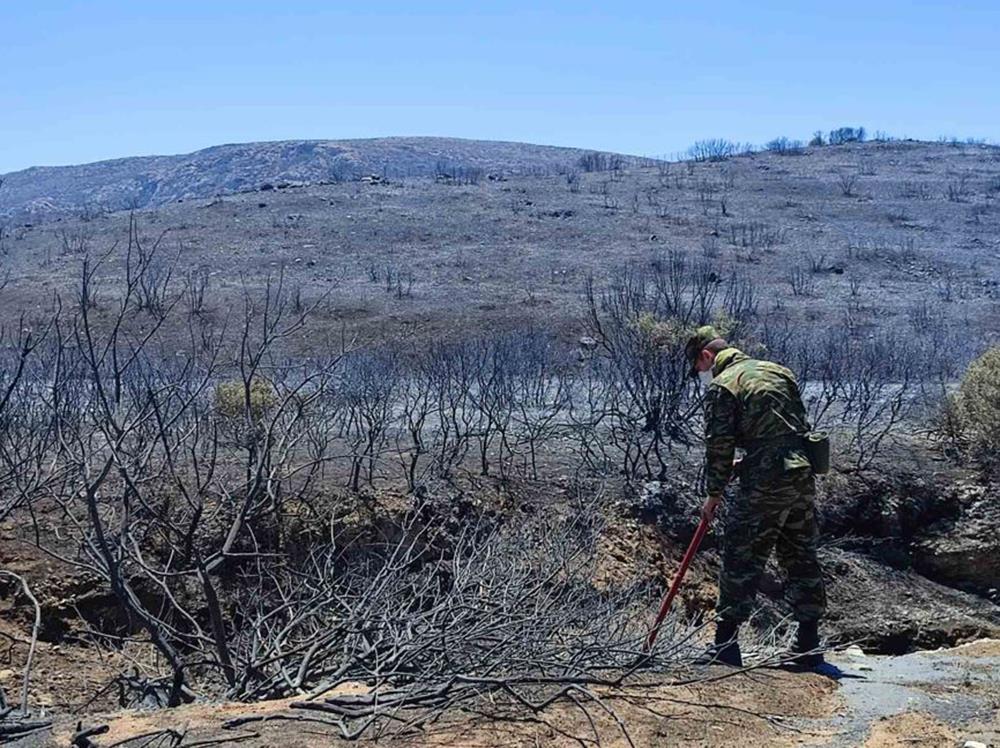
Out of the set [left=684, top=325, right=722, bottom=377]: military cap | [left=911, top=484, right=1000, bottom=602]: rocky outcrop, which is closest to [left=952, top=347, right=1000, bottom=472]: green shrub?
[left=911, top=484, right=1000, bottom=602]: rocky outcrop

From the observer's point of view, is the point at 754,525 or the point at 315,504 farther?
the point at 315,504

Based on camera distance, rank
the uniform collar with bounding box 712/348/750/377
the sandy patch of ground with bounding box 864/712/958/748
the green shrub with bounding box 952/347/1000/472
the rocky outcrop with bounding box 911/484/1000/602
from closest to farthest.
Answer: the sandy patch of ground with bounding box 864/712/958/748, the uniform collar with bounding box 712/348/750/377, the rocky outcrop with bounding box 911/484/1000/602, the green shrub with bounding box 952/347/1000/472

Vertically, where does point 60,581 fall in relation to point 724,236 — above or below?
below

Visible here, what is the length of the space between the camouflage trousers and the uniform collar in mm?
697

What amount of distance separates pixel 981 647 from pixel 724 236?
27.7 m

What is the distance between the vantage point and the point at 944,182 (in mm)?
44156

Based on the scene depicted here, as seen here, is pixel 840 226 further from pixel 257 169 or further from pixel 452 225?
pixel 257 169

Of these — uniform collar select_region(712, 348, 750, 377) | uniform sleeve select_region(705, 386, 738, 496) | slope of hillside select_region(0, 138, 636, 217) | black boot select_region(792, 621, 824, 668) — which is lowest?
black boot select_region(792, 621, 824, 668)

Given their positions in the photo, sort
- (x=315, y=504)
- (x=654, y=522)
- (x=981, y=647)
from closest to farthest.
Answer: (x=981, y=647), (x=315, y=504), (x=654, y=522)

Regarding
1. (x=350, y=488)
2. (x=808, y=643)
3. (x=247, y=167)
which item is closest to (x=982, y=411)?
(x=350, y=488)

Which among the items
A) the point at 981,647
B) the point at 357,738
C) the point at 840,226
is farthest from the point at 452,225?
the point at 357,738

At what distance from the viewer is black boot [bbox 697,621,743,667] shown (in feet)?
22.4

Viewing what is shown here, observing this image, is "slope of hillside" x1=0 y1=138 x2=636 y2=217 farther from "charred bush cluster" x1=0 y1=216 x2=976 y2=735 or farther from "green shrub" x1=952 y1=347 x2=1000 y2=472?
"green shrub" x1=952 y1=347 x2=1000 y2=472

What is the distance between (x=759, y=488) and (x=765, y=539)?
13.5 inches
